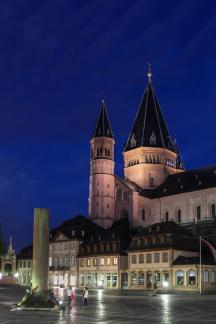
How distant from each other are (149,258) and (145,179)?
41.5 metres

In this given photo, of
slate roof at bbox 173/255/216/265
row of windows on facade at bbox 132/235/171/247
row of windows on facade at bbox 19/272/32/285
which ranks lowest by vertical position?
row of windows on facade at bbox 19/272/32/285

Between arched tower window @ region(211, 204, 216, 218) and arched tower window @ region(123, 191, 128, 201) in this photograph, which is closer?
arched tower window @ region(211, 204, 216, 218)

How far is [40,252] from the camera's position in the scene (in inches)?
1620

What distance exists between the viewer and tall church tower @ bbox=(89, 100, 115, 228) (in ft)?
436

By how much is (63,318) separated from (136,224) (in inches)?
3756

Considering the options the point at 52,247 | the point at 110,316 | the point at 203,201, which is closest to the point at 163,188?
the point at 203,201

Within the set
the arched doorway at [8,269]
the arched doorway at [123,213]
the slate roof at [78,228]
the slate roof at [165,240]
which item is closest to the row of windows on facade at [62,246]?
the slate roof at [78,228]

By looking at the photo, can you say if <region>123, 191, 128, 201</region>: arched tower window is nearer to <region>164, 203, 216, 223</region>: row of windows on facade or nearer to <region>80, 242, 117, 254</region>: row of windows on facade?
<region>164, 203, 216, 223</region>: row of windows on facade

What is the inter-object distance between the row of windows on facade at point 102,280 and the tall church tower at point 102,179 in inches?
874

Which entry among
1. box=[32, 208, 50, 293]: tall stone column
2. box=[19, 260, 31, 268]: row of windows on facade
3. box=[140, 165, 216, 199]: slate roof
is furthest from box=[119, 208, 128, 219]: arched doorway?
box=[32, 208, 50, 293]: tall stone column

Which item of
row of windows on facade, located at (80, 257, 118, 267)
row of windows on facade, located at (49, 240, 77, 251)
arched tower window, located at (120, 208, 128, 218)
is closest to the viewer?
row of windows on facade, located at (80, 257, 118, 267)

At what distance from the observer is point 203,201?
118062mm

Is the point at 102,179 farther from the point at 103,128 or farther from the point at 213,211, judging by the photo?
the point at 213,211

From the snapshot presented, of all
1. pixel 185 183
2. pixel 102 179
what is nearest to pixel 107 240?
pixel 185 183
